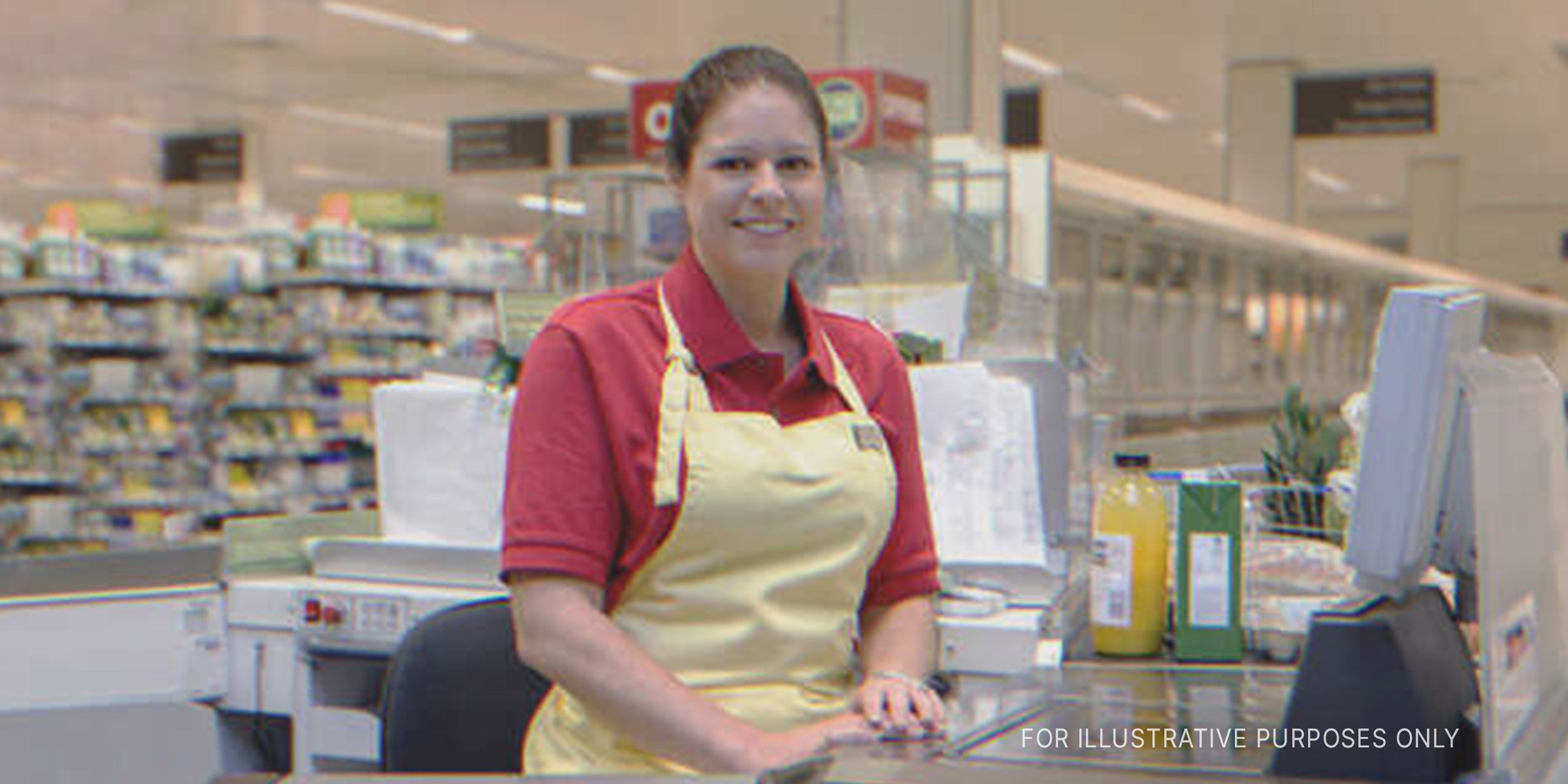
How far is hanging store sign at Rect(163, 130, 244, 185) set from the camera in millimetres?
13562

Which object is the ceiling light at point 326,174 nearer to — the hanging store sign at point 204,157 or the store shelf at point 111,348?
the hanging store sign at point 204,157

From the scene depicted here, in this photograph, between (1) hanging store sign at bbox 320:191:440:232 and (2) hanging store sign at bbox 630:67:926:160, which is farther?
(1) hanging store sign at bbox 320:191:440:232

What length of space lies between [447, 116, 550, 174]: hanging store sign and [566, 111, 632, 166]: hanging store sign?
27 centimetres

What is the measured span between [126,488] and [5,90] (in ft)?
15.3

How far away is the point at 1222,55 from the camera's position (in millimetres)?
12266

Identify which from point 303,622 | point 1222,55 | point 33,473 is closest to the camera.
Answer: point 303,622

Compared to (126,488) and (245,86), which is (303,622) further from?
(245,86)

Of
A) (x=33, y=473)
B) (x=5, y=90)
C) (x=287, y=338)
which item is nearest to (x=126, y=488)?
(x=33, y=473)

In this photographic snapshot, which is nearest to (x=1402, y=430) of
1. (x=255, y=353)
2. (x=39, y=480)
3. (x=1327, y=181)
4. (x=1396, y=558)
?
(x=1396, y=558)

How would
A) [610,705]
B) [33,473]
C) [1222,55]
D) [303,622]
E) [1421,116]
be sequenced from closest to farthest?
[610,705], [303,622], [33,473], [1421,116], [1222,55]

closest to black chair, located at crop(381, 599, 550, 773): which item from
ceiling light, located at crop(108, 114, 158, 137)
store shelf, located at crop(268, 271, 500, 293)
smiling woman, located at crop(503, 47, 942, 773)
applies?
smiling woman, located at crop(503, 47, 942, 773)

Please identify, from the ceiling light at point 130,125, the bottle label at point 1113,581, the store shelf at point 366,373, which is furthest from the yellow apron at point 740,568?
the ceiling light at point 130,125

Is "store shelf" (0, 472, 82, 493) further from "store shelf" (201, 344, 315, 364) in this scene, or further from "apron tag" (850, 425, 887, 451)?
"apron tag" (850, 425, 887, 451)

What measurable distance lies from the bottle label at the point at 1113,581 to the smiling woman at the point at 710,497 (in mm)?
350
